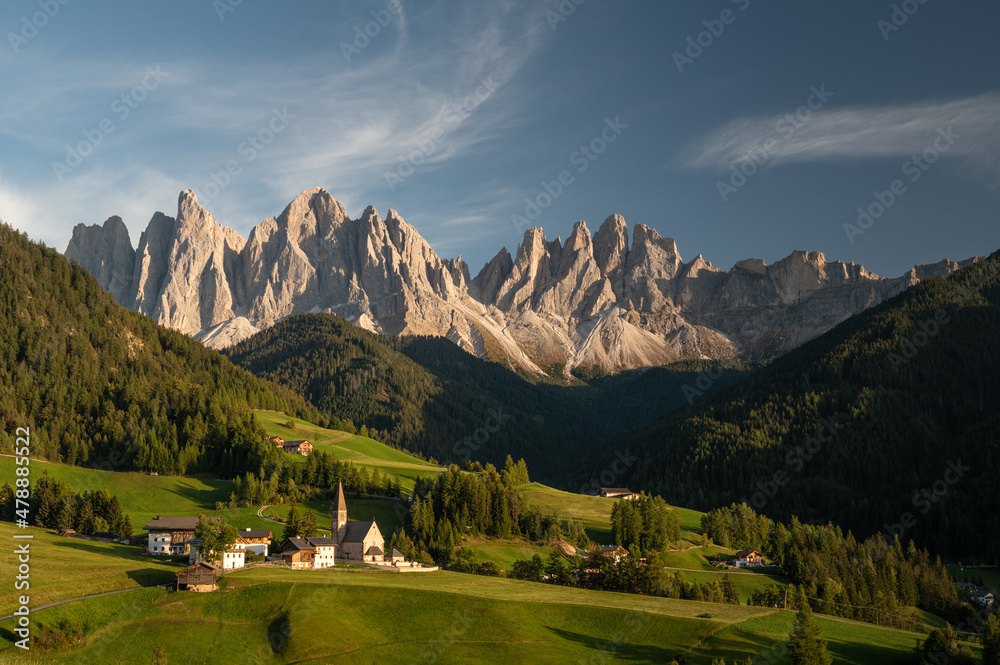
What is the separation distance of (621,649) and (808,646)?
16.7 metres

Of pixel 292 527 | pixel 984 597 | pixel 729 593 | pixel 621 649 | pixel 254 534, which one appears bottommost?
pixel 984 597

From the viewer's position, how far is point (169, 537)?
108 meters

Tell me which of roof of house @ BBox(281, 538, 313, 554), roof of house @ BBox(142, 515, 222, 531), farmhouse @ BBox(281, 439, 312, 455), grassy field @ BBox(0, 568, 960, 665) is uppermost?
farmhouse @ BBox(281, 439, 312, 455)

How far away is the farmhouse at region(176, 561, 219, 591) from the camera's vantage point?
83062 mm

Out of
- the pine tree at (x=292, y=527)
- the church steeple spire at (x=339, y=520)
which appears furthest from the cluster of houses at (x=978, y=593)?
the pine tree at (x=292, y=527)

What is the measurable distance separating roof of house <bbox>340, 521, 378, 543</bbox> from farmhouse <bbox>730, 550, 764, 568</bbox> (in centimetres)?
6604

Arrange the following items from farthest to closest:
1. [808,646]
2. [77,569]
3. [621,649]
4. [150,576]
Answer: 1. [150,576]
2. [77,569]
3. [621,649]
4. [808,646]

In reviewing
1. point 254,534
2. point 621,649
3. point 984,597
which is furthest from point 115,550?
point 984,597

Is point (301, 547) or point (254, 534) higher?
point (254, 534)

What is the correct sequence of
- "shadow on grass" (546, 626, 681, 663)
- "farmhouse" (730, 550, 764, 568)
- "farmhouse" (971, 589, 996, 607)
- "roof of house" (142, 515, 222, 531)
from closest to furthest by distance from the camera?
"shadow on grass" (546, 626, 681, 663), "roof of house" (142, 515, 222, 531), "farmhouse" (971, 589, 996, 607), "farmhouse" (730, 550, 764, 568)

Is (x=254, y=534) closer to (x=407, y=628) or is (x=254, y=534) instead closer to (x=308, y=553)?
(x=308, y=553)

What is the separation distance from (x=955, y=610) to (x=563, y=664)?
8569 cm

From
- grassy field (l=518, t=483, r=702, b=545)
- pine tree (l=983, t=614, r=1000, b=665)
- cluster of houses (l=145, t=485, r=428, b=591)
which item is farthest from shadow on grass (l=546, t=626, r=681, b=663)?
grassy field (l=518, t=483, r=702, b=545)

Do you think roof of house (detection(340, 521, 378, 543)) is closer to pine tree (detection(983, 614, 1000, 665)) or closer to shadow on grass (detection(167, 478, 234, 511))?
shadow on grass (detection(167, 478, 234, 511))
